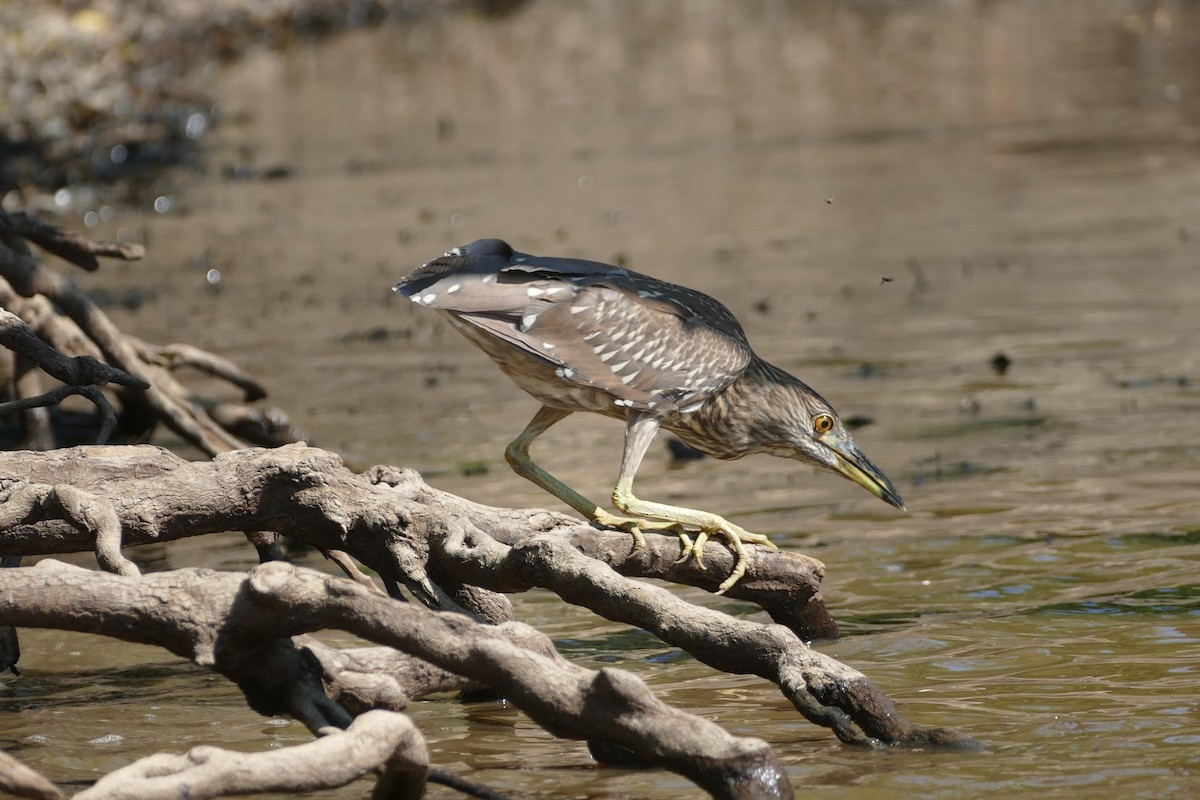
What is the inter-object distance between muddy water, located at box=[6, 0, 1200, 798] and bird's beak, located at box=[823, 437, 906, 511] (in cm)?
37

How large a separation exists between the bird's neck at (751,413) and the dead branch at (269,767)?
7.21ft

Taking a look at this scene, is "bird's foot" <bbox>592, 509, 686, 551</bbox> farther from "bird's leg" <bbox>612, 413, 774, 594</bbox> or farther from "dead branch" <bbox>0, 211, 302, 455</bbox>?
"dead branch" <bbox>0, 211, 302, 455</bbox>

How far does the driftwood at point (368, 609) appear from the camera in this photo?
3.74m

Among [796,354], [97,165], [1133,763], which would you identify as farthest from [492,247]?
[97,165]

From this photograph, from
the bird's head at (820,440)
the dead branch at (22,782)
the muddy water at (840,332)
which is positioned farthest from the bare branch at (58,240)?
the dead branch at (22,782)

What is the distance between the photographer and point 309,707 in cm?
394

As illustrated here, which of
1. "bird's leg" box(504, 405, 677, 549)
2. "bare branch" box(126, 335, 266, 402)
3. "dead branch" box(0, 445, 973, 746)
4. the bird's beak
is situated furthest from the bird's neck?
"bare branch" box(126, 335, 266, 402)

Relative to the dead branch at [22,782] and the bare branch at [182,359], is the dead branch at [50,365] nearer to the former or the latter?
the dead branch at [22,782]

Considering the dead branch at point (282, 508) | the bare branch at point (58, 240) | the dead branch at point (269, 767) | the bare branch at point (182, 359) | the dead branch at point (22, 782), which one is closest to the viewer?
the dead branch at point (269, 767)

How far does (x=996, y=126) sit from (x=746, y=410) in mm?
13353

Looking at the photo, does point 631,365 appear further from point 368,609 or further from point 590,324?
point 368,609

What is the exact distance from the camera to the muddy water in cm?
479

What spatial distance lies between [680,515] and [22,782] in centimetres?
214

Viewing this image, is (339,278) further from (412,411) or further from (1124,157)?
(1124,157)
